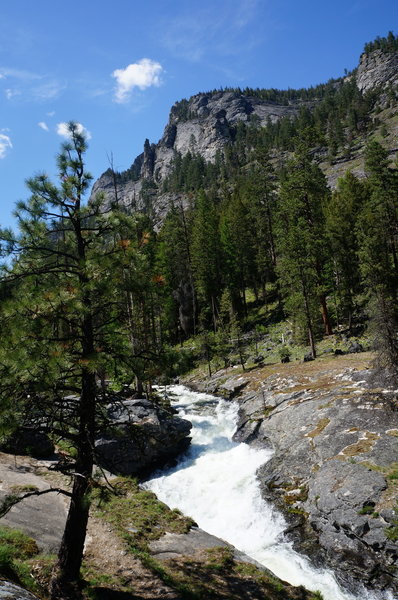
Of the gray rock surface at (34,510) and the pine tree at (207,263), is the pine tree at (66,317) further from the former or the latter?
the pine tree at (207,263)

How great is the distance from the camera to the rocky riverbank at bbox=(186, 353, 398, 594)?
1113 centimetres

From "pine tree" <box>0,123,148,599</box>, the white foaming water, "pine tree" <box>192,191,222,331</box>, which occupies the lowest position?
the white foaming water

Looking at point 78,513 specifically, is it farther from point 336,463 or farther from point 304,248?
point 304,248

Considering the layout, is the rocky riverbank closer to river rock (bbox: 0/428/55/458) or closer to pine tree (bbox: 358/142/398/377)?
pine tree (bbox: 358/142/398/377)

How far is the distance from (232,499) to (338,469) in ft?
16.7

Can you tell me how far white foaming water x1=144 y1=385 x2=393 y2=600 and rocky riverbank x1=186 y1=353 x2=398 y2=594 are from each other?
1.69ft

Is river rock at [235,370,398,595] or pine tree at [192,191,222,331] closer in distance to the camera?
river rock at [235,370,398,595]

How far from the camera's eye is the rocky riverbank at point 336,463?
36.5ft

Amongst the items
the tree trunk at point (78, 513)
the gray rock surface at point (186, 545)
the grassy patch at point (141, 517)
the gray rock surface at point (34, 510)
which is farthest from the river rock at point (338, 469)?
the gray rock surface at point (34, 510)

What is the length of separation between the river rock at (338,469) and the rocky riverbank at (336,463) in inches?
1.2

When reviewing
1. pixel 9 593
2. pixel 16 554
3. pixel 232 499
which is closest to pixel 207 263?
pixel 232 499

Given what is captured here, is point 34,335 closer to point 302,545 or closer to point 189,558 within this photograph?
point 189,558

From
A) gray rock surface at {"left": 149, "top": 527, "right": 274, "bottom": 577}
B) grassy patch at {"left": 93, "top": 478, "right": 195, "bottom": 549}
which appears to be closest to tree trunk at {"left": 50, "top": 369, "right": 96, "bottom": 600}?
grassy patch at {"left": 93, "top": 478, "right": 195, "bottom": 549}

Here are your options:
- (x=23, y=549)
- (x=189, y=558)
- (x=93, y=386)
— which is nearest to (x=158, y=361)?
(x=93, y=386)
